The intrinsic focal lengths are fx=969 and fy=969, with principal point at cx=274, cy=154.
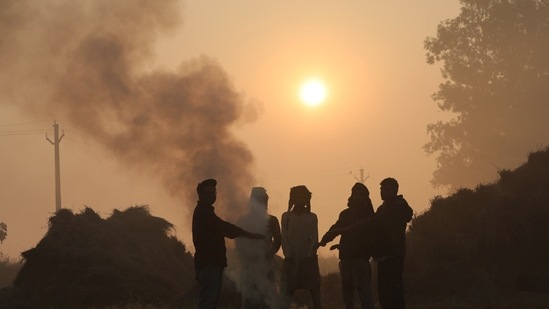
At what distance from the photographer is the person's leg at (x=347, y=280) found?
1451cm

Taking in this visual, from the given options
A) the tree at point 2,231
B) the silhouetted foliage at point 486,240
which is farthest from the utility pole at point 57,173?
the silhouetted foliage at point 486,240

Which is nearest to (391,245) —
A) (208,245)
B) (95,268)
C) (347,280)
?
(347,280)

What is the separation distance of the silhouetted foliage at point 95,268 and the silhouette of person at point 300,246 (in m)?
6.90

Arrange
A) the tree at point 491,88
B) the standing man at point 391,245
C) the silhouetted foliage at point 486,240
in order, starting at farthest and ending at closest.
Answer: the tree at point 491,88 < the silhouetted foliage at point 486,240 < the standing man at point 391,245

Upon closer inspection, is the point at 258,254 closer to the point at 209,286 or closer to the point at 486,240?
the point at 209,286

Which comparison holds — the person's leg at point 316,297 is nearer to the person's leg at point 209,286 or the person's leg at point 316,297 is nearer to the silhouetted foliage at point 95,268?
the person's leg at point 209,286

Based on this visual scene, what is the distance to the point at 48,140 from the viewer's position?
6806 centimetres

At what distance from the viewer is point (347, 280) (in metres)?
14.7

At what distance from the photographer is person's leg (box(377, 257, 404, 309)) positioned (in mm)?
→ 13219

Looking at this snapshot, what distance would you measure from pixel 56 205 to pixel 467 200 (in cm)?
4252

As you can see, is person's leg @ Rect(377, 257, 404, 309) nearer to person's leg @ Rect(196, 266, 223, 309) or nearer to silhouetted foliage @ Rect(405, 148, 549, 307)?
person's leg @ Rect(196, 266, 223, 309)

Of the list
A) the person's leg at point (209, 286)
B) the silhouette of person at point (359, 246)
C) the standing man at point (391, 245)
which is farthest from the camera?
the silhouette of person at point (359, 246)

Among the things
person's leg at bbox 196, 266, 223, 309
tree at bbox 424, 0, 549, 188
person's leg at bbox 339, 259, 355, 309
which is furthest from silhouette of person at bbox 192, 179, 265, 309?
tree at bbox 424, 0, 549, 188

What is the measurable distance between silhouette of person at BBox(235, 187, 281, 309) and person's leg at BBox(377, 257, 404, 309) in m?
1.82
